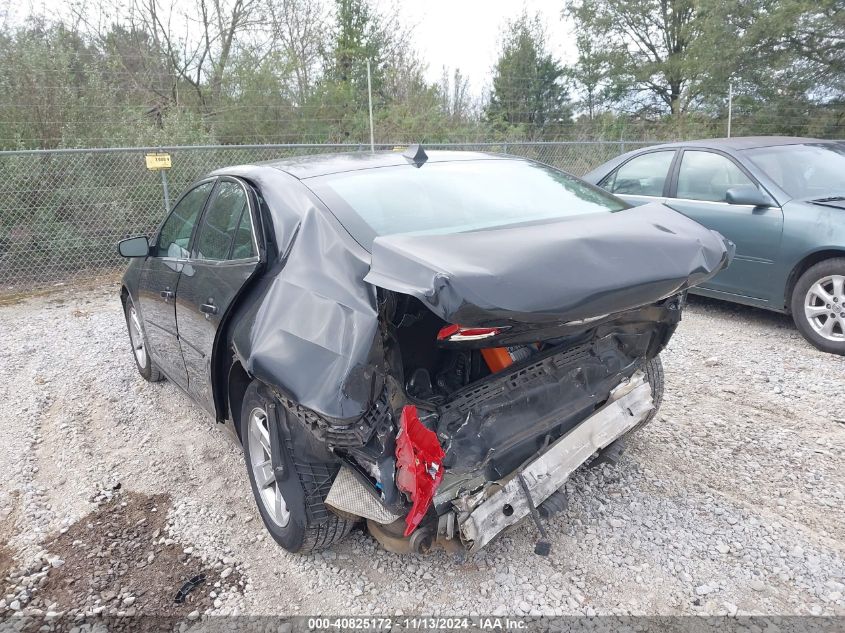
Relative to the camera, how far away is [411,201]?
265 cm

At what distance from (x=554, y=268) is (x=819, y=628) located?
160 centimetres

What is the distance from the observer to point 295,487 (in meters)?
2.40

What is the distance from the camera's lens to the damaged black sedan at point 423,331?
1957 millimetres

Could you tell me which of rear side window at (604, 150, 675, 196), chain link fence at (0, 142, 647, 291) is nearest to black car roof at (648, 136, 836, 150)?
rear side window at (604, 150, 675, 196)

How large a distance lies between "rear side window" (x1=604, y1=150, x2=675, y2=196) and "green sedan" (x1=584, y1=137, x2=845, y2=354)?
0.01 m

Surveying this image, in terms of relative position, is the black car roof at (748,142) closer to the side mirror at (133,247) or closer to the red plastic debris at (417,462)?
the red plastic debris at (417,462)

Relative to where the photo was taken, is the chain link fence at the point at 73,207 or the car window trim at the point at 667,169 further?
the chain link fence at the point at 73,207

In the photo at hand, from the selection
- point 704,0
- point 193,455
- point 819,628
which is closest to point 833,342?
point 819,628

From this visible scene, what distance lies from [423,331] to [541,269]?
0.56 meters

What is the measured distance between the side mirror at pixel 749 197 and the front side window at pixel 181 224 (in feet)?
13.8

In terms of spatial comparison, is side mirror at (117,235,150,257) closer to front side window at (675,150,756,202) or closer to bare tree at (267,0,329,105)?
front side window at (675,150,756,202)

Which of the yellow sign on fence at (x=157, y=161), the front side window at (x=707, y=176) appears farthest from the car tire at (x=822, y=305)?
the yellow sign on fence at (x=157, y=161)

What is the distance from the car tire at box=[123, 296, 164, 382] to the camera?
4.56 meters

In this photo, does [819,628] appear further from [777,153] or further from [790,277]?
[777,153]
